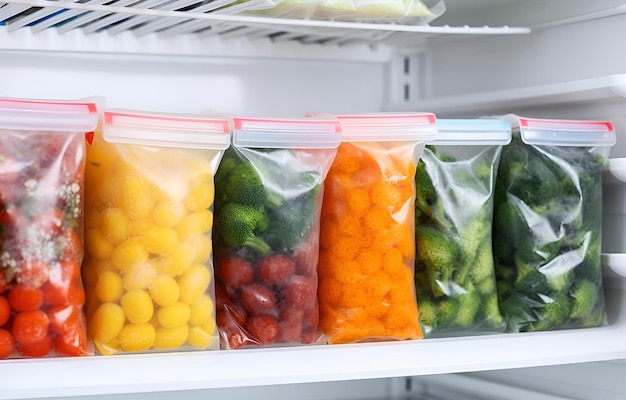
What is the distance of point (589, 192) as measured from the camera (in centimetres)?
132

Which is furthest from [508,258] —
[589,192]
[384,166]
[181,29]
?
[181,29]

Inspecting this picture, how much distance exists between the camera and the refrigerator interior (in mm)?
1089

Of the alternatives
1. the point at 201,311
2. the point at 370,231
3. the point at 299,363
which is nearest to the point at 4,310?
the point at 201,311

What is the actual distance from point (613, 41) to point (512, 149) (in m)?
0.24

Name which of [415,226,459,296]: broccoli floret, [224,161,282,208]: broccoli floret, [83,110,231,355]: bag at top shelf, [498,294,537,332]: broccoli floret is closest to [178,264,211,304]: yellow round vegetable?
[83,110,231,355]: bag at top shelf

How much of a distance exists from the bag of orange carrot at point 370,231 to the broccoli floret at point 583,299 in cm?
26

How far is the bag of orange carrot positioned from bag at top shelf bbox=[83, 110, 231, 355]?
0.61ft

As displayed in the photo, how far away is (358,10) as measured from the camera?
1.27m

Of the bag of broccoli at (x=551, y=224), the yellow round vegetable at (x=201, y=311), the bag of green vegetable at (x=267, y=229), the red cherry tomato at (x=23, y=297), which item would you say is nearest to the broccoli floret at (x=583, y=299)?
the bag of broccoli at (x=551, y=224)

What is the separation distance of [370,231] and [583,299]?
0.36m

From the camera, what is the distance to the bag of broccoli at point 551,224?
1.30 meters

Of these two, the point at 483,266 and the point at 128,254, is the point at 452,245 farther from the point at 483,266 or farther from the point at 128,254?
the point at 128,254

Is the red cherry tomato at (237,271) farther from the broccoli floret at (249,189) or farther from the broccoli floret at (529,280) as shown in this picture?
the broccoli floret at (529,280)

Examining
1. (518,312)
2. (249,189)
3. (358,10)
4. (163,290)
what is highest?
(358,10)
